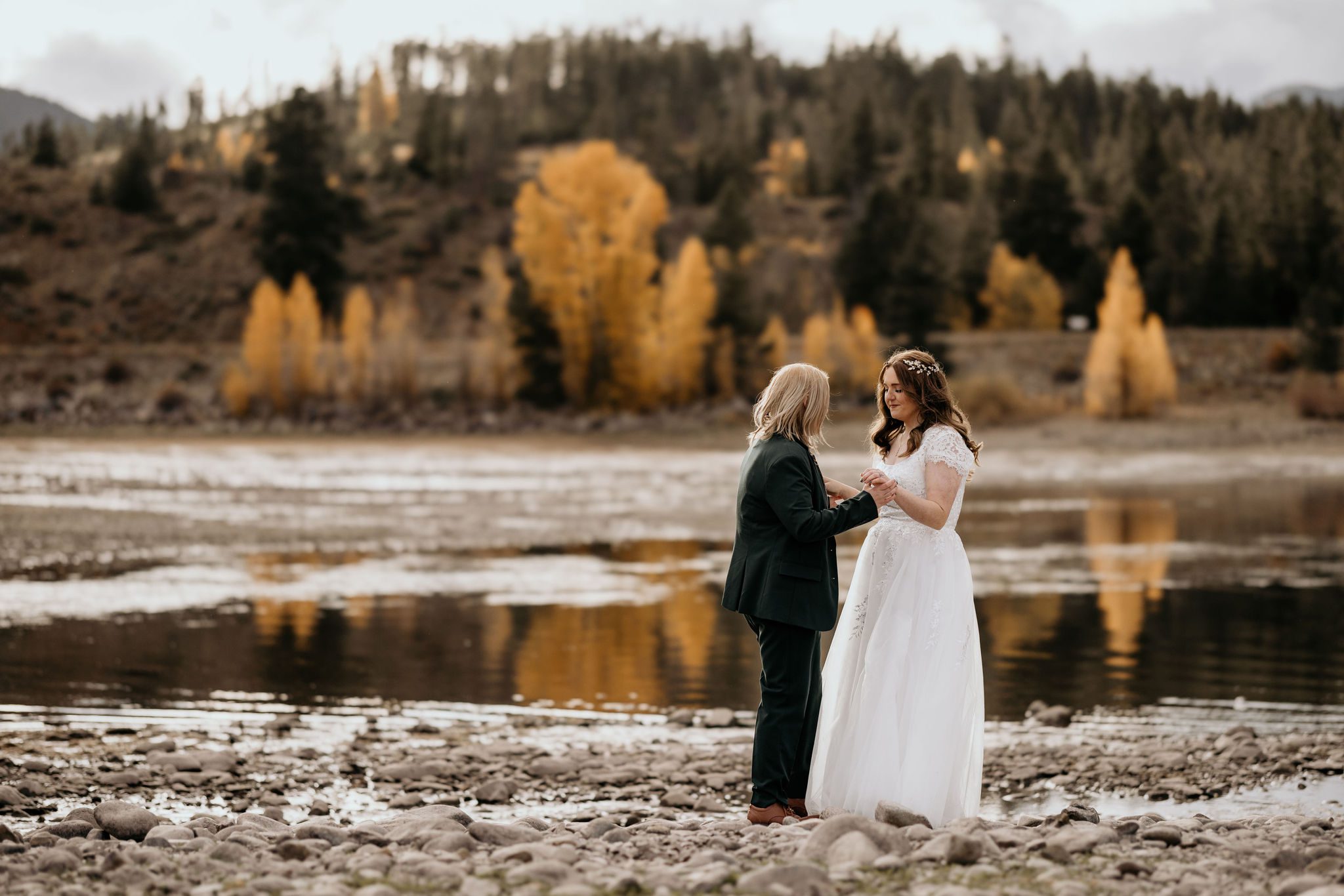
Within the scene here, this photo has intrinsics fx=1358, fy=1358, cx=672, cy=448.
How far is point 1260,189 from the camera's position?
3327 inches

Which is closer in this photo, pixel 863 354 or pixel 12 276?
pixel 863 354

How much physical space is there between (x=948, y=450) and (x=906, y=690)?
1.16 meters

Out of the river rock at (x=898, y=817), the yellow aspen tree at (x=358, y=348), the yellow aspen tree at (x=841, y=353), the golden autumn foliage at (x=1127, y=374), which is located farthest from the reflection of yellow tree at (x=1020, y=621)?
the yellow aspen tree at (x=358, y=348)

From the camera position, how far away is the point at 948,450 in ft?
21.1

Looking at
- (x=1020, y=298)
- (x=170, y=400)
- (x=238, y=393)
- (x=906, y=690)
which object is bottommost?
(x=906, y=690)

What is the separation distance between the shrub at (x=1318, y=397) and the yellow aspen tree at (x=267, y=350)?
43.4 metres

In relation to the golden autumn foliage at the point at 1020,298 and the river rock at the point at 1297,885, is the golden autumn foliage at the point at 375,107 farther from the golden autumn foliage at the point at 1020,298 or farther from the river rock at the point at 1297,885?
the river rock at the point at 1297,885

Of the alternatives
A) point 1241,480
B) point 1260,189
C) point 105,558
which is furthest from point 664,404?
point 1260,189

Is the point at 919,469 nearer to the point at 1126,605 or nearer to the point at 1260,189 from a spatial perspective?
the point at 1126,605

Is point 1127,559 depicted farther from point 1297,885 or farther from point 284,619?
point 1297,885

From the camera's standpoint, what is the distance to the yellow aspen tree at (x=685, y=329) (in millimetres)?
58219

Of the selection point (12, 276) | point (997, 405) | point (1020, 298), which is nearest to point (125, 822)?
point (997, 405)

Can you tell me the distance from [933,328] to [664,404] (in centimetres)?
1562

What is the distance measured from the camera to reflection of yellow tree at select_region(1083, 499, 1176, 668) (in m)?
14.3
